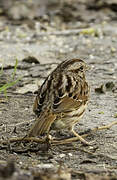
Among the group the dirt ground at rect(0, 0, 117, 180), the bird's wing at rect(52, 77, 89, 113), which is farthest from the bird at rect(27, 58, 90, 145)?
the dirt ground at rect(0, 0, 117, 180)

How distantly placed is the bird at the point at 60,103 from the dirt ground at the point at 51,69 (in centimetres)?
23

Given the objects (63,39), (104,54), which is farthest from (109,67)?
(63,39)

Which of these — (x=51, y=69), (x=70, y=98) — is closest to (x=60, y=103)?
(x=70, y=98)

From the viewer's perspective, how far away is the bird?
484 centimetres

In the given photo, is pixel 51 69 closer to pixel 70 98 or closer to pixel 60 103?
pixel 70 98

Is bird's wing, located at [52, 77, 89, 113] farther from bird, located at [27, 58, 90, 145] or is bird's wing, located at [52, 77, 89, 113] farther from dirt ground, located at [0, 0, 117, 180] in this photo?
dirt ground, located at [0, 0, 117, 180]

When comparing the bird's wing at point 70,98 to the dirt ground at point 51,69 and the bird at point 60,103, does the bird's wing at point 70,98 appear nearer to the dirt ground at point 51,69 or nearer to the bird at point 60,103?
the bird at point 60,103

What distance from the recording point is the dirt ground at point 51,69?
4525mm

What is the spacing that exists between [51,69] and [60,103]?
3.48 meters

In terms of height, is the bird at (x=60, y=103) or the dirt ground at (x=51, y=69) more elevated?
the bird at (x=60, y=103)

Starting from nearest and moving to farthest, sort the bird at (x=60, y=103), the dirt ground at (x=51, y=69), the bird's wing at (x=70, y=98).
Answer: the dirt ground at (x=51, y=69), the bird at (x=60, y=103), the bird's wing at (x=70, y=98)

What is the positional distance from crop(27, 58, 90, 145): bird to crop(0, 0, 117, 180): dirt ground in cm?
23

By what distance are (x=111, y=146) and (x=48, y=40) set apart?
6517mm

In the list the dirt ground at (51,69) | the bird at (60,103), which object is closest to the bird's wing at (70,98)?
the bird at (60,103)
